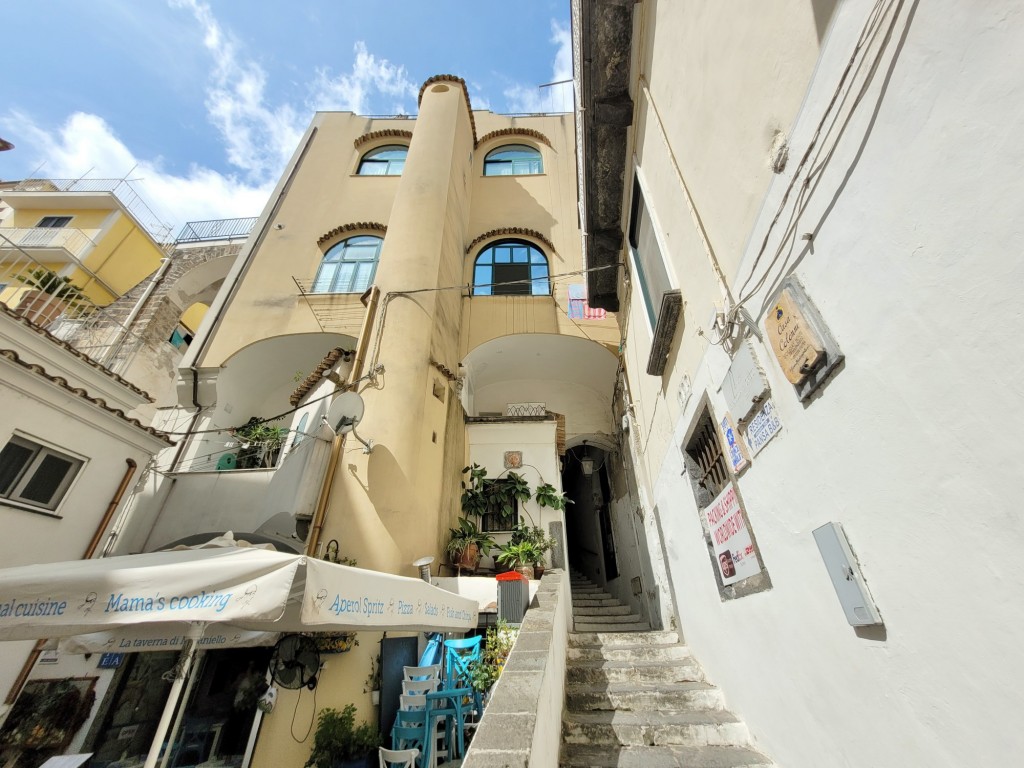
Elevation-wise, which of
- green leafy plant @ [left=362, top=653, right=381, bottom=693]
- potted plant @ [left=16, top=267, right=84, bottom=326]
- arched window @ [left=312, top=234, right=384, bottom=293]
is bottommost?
green leafy plant @ [left=362, top=653, right=381, bottom=693]

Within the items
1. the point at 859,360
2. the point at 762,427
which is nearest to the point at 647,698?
the point at 762,427

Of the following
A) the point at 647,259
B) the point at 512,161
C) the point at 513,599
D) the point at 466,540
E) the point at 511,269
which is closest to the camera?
the point at 513,599

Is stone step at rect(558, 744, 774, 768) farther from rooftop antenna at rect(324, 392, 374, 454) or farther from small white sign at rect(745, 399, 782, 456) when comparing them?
rooftop antenna at rect(324, 392, 374, 454)

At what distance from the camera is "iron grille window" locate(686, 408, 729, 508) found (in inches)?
162

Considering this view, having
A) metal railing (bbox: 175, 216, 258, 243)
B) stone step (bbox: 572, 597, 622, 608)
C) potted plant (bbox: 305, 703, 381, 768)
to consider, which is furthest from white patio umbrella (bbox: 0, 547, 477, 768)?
metal railing (bbox: 175, 216, 258, 243)

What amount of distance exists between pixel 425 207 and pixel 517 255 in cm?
381

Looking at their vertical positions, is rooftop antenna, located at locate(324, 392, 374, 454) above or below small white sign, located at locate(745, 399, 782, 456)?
above

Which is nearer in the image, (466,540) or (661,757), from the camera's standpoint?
(661,757)

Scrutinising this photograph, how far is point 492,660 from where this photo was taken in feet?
18.0

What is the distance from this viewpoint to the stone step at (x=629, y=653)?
206 inches

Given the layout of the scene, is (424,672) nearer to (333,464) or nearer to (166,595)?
(333,464)

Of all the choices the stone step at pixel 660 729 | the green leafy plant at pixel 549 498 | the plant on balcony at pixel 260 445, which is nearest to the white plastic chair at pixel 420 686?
the stone step at pixel 660 729

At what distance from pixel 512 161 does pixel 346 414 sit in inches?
546

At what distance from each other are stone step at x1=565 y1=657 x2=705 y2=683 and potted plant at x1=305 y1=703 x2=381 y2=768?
2625 millimetres
